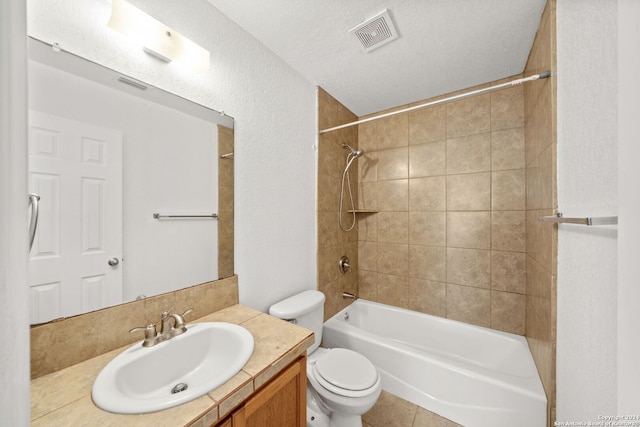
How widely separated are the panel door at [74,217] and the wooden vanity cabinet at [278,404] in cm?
61

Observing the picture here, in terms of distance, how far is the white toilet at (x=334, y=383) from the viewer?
1.16 metres

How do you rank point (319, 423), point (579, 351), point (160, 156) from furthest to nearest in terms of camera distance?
1. point (319, 423)
2. point (160, 156)
3. point (579, 351)

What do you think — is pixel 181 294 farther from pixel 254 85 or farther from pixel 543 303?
pixel 543 303

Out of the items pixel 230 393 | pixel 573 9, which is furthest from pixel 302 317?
pixel 573 9

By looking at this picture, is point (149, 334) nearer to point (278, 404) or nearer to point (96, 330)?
point (96, 330)

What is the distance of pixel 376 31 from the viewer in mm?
1325

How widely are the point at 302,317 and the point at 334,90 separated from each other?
176 centimetres

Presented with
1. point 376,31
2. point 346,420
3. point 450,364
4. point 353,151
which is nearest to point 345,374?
point 346,420

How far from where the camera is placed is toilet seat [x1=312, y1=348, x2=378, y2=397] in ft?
3.86

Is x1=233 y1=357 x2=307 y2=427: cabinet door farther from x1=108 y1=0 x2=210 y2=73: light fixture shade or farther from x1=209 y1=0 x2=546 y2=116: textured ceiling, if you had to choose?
x1=209 y1=0 x2=546 y2=116: textured ceiling

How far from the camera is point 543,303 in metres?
1.23

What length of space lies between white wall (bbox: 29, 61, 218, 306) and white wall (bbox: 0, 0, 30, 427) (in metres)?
0.83

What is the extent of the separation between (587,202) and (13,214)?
1305mm

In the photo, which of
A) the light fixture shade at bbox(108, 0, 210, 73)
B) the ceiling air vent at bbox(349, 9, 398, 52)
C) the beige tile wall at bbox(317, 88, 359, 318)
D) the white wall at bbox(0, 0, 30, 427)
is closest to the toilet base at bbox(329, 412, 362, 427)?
the beige tile wall at bbox(317, 88, 359, 318)
